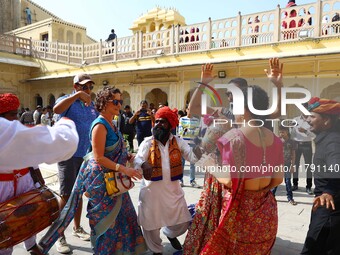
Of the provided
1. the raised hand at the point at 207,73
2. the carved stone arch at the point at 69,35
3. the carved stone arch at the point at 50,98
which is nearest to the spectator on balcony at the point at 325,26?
the raised hand at the point at 207,73

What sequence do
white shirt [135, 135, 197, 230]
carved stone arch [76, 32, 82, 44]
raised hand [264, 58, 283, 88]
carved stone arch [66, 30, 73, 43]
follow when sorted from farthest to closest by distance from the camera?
1. carved stone arch [76, 32, 82, 44]
2. carved stone arch [66, 30, 73, 43]
3. white shirt [135, 135, 197, 230]
4. raised hand [264, 58, 283, 88]

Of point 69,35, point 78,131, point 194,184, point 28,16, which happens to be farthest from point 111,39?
point 28,16

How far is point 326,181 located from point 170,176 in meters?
1.32

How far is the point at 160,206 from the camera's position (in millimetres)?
2885

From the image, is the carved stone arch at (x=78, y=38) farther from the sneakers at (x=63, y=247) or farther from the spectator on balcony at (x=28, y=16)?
the sneakers at (x=63, y=247)

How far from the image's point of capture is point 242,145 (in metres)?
2.12

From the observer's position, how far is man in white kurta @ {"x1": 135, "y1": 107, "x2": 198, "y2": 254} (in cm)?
286

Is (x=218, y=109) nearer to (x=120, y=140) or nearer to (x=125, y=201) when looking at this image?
(x=120, y=140)

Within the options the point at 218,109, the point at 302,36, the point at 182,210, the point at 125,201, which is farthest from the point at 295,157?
the point at 302,36

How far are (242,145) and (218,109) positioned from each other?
127 centimetres

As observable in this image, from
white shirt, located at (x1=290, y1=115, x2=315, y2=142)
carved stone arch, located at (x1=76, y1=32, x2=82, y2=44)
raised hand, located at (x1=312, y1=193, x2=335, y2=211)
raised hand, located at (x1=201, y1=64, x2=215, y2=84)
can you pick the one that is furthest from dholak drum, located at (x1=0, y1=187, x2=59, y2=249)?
carved stone arch, located at (x1=76, y1=32, x2=82, y2=44)

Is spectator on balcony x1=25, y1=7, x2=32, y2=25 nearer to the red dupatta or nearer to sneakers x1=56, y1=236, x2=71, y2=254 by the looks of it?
sneakers x1=56, y1=236, x2=71, y2=254

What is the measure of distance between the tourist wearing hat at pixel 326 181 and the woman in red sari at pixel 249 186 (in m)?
0.51

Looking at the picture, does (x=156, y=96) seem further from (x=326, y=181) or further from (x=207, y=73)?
(x=326, y=181)
